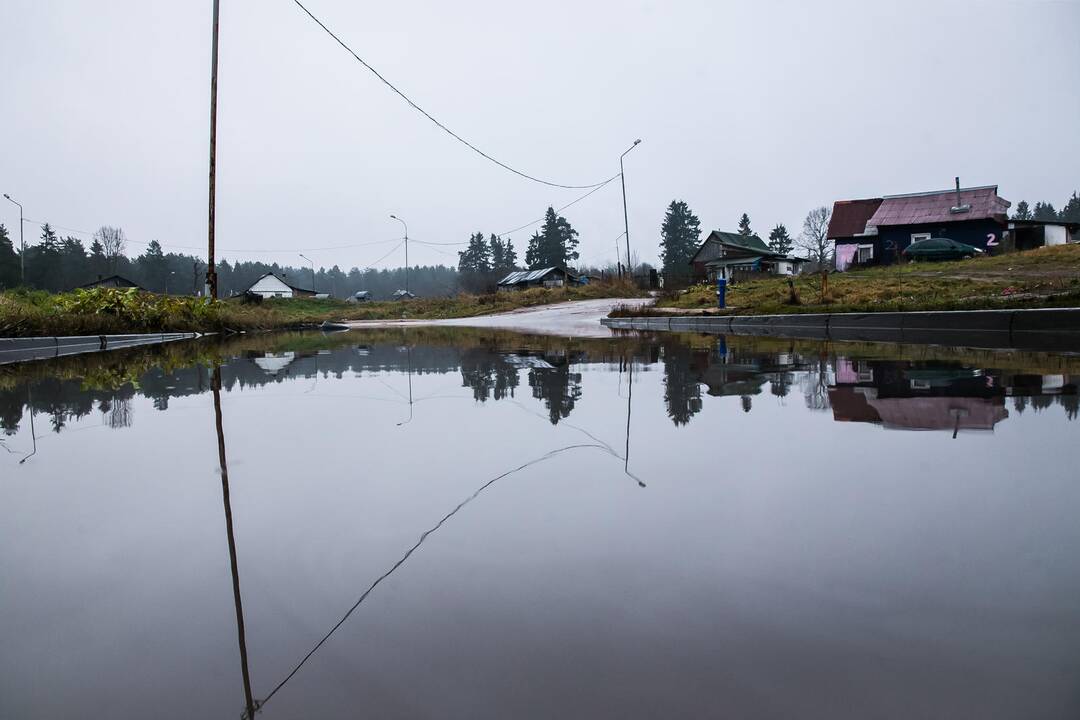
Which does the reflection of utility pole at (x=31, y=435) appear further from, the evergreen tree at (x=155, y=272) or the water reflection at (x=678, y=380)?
the evergreen tree at (x=155, y=272)

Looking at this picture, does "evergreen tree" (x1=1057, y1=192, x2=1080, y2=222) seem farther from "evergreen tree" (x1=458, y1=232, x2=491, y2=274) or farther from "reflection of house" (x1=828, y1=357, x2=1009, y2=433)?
"reflection of house" (x1=828, y1=357, x2=1009, y2=433)

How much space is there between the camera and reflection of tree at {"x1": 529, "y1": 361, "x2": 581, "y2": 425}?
5518mm

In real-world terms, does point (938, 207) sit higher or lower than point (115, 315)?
higher

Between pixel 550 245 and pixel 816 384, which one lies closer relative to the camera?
pixel 816 384

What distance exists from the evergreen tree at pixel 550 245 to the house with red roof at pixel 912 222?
45.6 m

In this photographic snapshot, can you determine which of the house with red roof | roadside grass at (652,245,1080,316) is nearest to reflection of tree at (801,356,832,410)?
roadside grass at (652,245,1080,316)

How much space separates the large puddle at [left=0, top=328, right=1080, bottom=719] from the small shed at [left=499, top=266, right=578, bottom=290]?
7641 cm

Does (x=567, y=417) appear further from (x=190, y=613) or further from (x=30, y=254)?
(x=30, y=254)

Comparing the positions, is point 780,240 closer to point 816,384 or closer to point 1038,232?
point 1038,232

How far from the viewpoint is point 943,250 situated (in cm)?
4106

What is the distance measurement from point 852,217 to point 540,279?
37175 millimetres

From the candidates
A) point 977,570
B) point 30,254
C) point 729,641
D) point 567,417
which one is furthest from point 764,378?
point 30,254

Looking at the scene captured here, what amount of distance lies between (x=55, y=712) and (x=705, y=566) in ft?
5.67

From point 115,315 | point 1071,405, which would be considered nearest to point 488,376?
point 1071,405
